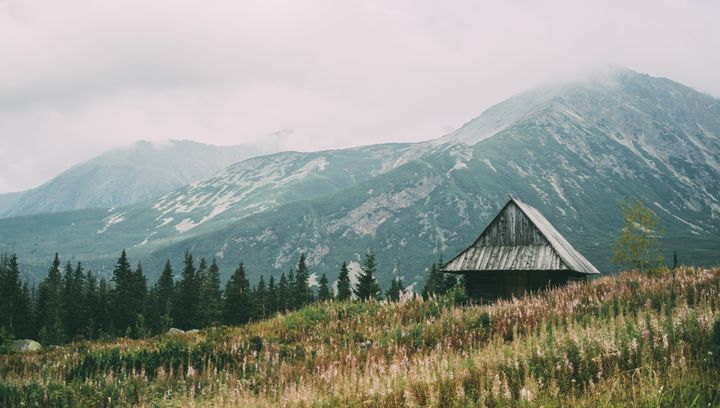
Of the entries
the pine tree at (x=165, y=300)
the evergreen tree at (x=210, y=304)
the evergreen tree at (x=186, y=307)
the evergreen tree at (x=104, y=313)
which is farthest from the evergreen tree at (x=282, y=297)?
the evergreen tree at (x=104, y=313)

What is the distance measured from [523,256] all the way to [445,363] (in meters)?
21.3

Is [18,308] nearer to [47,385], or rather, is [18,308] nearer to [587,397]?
[47,385]

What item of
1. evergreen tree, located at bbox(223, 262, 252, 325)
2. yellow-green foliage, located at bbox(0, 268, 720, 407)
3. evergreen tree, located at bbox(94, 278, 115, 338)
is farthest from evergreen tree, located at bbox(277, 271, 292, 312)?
yellow-green foliage, located at bbox(0, 268, 720, 407)

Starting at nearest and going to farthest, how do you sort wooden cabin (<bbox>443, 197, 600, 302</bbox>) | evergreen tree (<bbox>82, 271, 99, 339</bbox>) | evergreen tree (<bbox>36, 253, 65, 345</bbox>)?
1. wooden cabin (<bbox>443, 197, 600, 302</bbox>)
2. evergreen tree (<bbox>36, 253, 65, 345</bbox>)
3. evergreen tree (<bbox>82, 271, 99, 339</bbox>)

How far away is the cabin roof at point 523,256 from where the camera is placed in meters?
26.0

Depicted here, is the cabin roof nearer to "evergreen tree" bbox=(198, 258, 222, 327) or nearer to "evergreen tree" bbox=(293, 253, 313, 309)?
"evergreen tree" bbox=(198, 258, 222, 327)

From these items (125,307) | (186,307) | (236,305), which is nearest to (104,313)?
(125,307)

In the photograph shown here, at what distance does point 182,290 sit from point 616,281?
86132mm

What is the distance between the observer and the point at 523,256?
27.5m

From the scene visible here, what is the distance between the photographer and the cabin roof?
26.0m

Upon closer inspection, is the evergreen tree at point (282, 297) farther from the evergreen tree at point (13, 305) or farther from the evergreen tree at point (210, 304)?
the evergreen tree at point (13, 305)

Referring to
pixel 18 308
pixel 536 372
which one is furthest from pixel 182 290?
pixel 536 372

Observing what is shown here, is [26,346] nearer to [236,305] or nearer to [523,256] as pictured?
[523,256]

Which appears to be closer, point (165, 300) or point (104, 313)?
point (104, 313)
